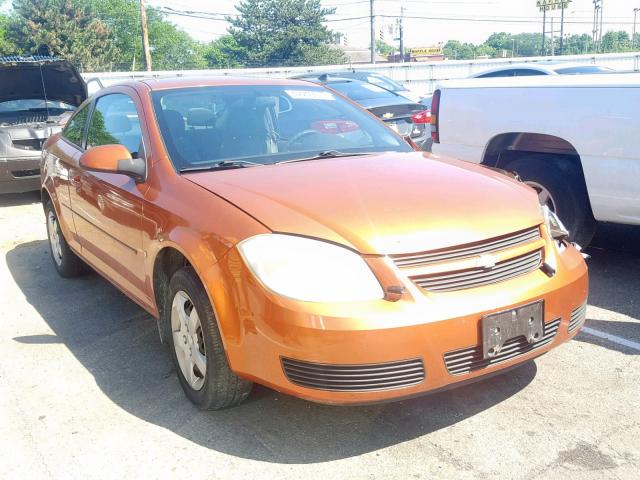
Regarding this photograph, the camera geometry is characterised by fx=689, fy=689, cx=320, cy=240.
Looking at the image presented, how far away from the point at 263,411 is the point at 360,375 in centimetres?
81

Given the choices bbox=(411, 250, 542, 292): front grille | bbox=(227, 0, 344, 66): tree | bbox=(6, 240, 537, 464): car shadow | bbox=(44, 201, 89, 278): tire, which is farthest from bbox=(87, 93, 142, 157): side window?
bbox=(227, 0, 344, 66): tree

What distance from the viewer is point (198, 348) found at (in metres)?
3.24

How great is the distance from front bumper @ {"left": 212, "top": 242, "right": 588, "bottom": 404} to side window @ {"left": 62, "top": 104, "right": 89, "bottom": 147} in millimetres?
2763

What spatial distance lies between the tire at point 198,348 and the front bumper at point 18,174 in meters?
6.25

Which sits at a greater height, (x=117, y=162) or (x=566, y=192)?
(x=117, y=162)

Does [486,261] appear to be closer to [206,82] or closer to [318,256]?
[318,256]

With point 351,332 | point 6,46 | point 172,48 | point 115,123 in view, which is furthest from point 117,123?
point 172,48

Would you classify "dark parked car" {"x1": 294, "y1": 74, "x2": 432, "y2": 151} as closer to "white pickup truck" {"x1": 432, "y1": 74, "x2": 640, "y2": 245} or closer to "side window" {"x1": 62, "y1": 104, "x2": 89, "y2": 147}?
"white pickup truck" {"x1": 432, "y1": 74, "x2": 640, "y2": 245}

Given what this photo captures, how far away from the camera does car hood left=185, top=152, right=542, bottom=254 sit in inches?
111

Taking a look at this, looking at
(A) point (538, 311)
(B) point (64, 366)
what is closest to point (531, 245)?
(A) point (538, 311)

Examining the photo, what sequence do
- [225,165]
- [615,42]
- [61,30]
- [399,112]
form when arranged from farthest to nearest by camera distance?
[615,42] < [61,30] < [399,112] < [225,165]

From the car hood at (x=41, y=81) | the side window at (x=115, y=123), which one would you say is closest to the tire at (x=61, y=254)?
the side window at (x=115, y=123)

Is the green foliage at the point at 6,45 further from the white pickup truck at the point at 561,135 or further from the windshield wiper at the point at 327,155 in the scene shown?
the windshield wiper at the point at 327,155

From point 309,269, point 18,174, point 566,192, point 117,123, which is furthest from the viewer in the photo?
point 18,174
